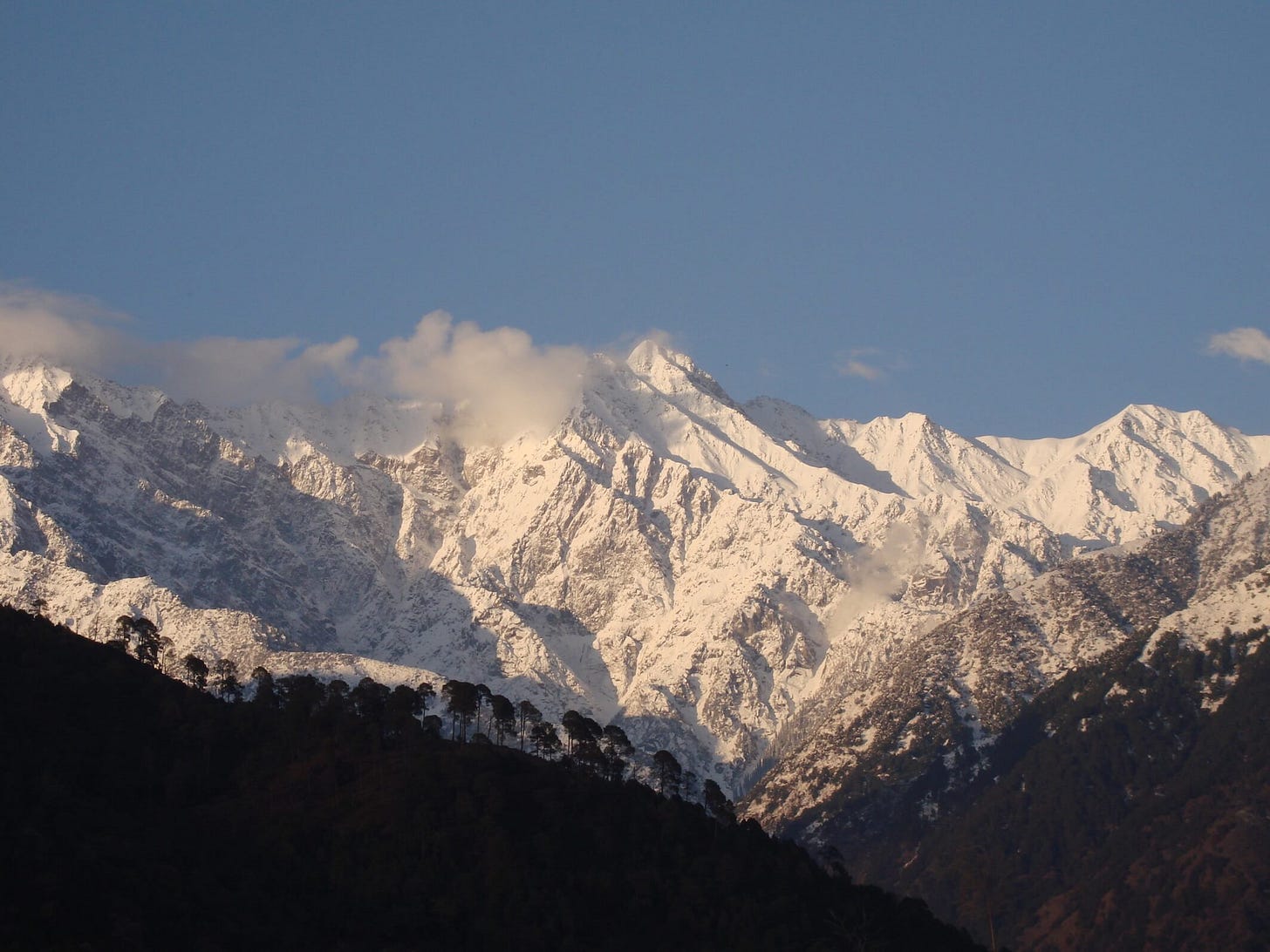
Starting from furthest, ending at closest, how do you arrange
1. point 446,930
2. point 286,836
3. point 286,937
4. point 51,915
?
point 286,836
point 446,930
point 286,937
point 51,915

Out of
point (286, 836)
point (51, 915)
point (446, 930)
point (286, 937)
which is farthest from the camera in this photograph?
point (286, 836)

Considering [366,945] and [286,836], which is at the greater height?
[286,836]

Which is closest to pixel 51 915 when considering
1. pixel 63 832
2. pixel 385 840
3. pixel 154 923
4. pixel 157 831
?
pixel 154 923

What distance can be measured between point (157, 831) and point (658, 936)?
51.3 meters

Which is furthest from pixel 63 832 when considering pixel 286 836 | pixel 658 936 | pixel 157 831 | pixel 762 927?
pixel 762 927

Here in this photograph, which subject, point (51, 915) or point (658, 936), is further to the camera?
point (658, 936)

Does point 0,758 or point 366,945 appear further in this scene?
point 0,758

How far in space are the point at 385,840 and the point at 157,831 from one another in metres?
24.1

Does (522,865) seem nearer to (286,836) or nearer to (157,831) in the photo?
(286,836)

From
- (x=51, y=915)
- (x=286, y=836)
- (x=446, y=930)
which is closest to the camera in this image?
(x=51, y=915)

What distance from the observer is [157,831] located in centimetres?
18538

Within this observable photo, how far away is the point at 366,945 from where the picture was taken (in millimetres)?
170375

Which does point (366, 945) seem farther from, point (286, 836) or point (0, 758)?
point (0, 758)

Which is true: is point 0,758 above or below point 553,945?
above
